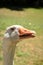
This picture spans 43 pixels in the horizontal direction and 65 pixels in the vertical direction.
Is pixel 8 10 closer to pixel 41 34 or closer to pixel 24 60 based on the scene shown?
pixel 41 34

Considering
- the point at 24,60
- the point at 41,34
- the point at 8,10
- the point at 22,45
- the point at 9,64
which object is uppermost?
the point at 8,10

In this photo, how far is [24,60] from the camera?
6836mm

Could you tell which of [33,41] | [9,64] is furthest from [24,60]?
[9,64]

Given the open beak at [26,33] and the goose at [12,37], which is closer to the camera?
the open beak at [26,33]

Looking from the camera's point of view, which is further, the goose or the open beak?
the goose

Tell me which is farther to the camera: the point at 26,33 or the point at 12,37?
the point at 12,37

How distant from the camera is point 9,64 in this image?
12.5 feet

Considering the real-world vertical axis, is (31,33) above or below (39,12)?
below

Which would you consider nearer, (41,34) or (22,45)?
(22,45)

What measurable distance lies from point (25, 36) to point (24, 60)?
3.35 metres

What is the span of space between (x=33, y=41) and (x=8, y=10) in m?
6.75
